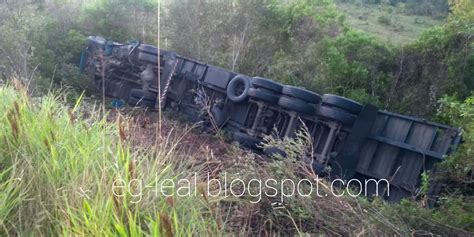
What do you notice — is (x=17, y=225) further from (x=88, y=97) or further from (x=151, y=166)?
(x=88, y=97)

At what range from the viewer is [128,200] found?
110 inches

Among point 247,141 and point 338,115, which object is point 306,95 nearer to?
point 338,115

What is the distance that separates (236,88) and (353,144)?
221 cm

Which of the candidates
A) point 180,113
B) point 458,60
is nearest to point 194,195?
point 180,113

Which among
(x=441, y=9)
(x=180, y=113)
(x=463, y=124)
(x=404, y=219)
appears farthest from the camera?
(x=441, y=9)

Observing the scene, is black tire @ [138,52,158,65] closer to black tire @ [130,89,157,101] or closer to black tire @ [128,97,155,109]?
black tire @ [130,89,157,101]

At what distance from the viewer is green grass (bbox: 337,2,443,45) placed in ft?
85.3

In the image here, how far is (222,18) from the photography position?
11.5 metres

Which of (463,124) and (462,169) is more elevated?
(463,124)

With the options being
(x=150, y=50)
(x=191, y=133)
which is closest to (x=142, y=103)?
(x=150, y=50)

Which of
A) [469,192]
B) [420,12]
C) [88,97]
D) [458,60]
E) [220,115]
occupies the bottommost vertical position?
[88,97]

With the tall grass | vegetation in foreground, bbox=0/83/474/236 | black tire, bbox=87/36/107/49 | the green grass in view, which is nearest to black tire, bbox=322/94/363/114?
vegetation in foreground, bbox=0/83/474/236

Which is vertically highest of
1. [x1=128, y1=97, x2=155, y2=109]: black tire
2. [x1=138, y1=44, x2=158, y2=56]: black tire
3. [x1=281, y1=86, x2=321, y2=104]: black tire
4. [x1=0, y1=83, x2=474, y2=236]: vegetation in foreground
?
[x1=281, y1=86, x2=321, y2=104]: black tire

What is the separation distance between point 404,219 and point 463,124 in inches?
70.1
